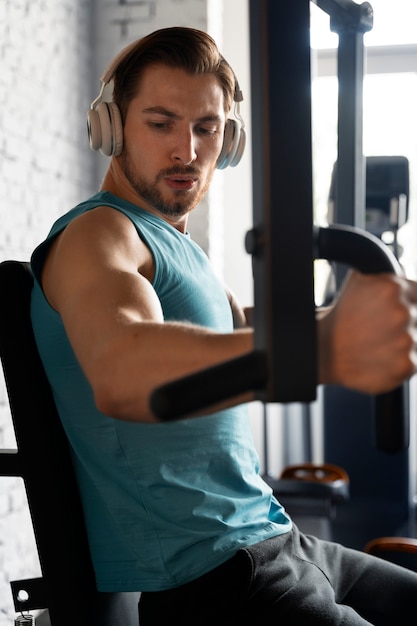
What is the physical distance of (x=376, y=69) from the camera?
451 centimetres

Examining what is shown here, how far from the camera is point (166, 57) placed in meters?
1.32

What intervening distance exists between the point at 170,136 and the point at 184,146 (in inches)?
1.1

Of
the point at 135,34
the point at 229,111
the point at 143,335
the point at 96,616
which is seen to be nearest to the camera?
the point at 143,335

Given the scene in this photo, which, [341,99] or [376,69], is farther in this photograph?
[376,69]

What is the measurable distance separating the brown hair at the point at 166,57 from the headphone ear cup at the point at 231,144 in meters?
0.14

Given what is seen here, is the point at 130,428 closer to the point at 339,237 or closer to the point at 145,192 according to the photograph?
the point at 145,192

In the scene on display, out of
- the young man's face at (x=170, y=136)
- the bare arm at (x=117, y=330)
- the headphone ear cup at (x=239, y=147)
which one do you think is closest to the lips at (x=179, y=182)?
the young man's face at (x=170, y=136)

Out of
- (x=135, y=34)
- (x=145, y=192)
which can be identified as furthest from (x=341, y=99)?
(x=135, y=34)

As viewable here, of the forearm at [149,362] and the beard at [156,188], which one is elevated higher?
the beard at [156,188]

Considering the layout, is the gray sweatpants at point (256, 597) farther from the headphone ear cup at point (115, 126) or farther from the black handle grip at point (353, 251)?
the headphone ear cup at point (115, 126)

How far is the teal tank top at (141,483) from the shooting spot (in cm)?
108

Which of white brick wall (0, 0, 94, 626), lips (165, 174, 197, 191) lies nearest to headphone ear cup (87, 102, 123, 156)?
lips (165, 174, 197, 191)

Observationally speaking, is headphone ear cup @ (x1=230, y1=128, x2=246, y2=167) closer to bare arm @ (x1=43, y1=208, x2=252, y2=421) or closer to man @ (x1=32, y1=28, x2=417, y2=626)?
man @ (x1=32, y1=28, x2=417, y2=626)

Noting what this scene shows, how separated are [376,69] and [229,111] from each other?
10.8ft
